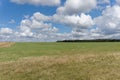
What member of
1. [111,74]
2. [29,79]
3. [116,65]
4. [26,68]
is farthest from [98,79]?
[26,68]

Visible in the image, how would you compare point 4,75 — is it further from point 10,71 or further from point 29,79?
point 29,79

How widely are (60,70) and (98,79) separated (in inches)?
199

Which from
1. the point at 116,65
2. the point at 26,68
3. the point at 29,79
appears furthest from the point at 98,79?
the point at 26,68

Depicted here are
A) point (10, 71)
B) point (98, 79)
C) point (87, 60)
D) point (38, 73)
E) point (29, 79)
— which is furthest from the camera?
point (87, 60)

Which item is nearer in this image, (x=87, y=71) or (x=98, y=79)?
(x=98, y=79)

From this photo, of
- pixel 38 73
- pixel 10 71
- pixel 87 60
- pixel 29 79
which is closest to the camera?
pixel 29 79

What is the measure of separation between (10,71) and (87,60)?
30.0ft

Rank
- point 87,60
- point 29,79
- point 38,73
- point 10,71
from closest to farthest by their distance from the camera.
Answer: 1. point 29,79
2. point 38,73
3. point 10,71
4. point 87,60

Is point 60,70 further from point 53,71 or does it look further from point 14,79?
point 14,79

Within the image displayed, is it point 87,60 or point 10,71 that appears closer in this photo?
point 10,71

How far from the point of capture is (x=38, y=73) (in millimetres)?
21422

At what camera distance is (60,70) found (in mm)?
21641

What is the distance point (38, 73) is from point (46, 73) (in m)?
0.95

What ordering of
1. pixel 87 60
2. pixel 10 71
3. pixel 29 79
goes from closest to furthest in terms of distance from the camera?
pixel 29 79 < pixel 10 71 < pixel 87 60
